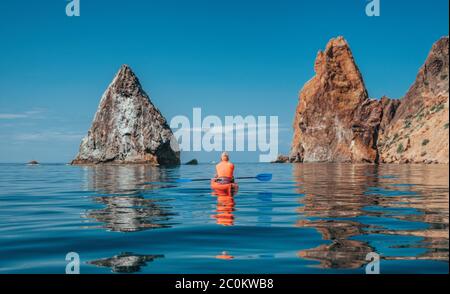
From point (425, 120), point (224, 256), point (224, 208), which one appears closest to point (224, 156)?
point (224, 208)

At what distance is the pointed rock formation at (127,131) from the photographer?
13500 cm

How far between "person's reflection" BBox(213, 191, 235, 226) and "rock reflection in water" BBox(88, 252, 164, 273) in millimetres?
4345

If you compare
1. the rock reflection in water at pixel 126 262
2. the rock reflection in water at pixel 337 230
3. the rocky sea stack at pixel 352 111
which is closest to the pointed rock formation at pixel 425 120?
the rocky sea stack at pixel 352 111

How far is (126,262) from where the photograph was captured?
839cm

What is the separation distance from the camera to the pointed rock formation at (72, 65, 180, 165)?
135000 millimetres

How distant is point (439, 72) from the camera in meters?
162

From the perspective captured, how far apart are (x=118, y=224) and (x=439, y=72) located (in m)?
172

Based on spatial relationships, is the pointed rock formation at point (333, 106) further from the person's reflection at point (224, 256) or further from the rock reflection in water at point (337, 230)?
the person's reflection at point (224, 256)

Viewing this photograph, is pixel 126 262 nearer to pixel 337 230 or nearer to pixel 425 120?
pixel 337 230

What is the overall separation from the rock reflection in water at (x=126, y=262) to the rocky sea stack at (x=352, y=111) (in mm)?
136037

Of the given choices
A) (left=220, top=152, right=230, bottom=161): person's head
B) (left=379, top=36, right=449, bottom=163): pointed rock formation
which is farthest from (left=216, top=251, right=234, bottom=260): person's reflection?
(left=379, top=36, right=449, bottom=163): pointed rock formation

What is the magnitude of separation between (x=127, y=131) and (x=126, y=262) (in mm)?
133121
